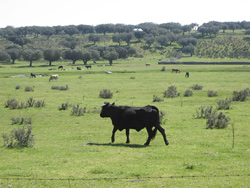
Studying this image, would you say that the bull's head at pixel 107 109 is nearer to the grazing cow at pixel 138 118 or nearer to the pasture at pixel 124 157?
the grazing cow at pixel 138 118

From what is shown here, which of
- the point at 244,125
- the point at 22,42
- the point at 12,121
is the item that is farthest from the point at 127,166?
the point at 22,42

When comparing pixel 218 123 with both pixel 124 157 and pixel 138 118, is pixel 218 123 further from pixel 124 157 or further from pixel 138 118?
pixel 124 157

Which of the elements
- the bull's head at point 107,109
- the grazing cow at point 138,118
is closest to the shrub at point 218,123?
the grazing cow at point 138,118

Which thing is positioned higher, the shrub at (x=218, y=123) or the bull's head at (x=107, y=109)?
the bull's head at (x=107, y=109)

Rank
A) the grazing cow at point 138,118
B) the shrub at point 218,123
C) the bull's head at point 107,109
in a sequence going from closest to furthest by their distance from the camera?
the grazing cow at point 138,118, the bull's head at point 107,109, the shrub at point 218,123

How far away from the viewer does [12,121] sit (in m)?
25.3

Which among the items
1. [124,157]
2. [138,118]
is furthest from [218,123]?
[124,157]

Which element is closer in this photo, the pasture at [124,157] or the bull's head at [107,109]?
the pasture at [124,157]

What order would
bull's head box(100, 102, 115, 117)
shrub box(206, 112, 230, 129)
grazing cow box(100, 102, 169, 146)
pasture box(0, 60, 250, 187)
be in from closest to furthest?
pasture box(0, 60, 250, 187), grazing cow box(100, 102, 169, 146), bull's head box(100, 102, 115, 117), shrub box(206, 112, 230, 129)

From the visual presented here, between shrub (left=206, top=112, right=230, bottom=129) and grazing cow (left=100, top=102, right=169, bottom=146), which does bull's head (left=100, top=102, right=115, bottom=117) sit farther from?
shrub (left=206, top=112, right=230, bottom=129)

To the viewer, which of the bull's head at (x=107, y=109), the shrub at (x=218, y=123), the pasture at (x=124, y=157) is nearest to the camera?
the pasture at (x=124, y=157)

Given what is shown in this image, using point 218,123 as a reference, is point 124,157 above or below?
above

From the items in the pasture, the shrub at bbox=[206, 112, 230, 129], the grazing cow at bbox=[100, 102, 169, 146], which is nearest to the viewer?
the pasture

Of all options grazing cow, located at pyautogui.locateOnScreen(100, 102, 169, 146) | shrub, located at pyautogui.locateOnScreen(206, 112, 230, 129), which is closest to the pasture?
shrub, located at pyautogui.locateOnScreen(206, 112, 230, 129)
